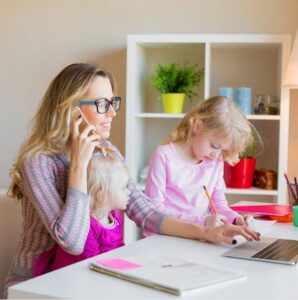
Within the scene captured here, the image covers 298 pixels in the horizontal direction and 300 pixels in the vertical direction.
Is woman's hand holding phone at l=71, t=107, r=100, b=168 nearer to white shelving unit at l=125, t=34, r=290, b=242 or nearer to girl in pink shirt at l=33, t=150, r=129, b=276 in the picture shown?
girl in pink shirt at l=33, t=150, r=129, b=276

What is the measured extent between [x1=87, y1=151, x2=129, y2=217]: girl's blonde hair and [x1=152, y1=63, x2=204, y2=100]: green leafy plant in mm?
1447

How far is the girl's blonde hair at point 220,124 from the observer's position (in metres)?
2.19

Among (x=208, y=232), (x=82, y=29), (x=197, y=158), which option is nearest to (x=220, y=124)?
(x=197, y=158)

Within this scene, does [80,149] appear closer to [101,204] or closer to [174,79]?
[101,204]

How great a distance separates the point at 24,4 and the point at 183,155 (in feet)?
5.33

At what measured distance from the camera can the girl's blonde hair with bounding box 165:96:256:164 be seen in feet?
7.18

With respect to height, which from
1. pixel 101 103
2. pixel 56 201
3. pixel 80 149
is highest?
pixel 101 103

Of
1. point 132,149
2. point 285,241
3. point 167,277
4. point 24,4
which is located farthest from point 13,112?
point 167,277

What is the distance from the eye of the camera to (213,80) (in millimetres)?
3186

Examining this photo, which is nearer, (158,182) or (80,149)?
(80,149)

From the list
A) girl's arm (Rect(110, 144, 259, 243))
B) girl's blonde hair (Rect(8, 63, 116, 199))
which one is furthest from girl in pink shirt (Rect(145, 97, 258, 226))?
girl's blonde hair (Rect(8, 63, 116, 199))

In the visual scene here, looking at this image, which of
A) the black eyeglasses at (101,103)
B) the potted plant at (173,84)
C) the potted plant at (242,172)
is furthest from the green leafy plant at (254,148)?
the black eyeglasses at (101,103)

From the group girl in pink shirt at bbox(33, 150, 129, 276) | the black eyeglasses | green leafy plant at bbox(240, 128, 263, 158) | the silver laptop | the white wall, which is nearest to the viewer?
the silver laptop

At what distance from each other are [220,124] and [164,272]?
1.14m
